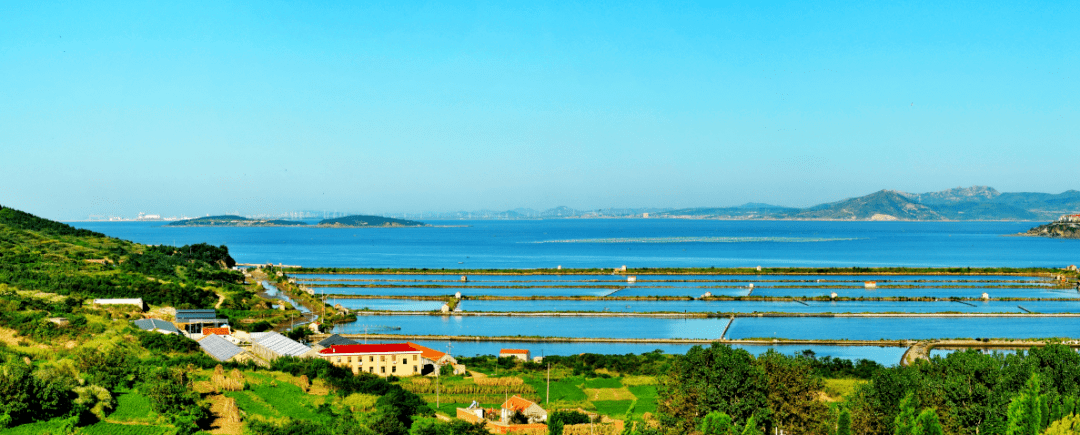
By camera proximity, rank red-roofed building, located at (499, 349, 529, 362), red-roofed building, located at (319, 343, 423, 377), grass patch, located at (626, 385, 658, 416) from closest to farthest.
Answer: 1. grass patch, located at (626, 385, 658, 416)
2. red-roofed building, located at (319, 343, 423, 377)
3. red-roofed building, located at (499, 349, 529, 362)

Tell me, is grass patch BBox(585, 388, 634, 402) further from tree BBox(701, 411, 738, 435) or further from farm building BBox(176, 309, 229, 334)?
farm building BBox(176, 309, 229, 334)

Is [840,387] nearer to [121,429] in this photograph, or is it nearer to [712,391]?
[712,391]

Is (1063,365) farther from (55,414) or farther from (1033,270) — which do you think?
(1033,270)

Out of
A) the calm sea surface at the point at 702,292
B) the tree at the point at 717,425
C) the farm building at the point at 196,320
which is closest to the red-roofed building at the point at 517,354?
the calm sea surface at the point at 702,292

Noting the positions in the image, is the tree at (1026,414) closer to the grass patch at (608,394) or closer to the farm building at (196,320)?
the grass patch at (608,394)

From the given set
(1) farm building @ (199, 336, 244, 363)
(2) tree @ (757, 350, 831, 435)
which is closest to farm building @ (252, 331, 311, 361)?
(1) farm building @ (199, 336, 244, 363)
